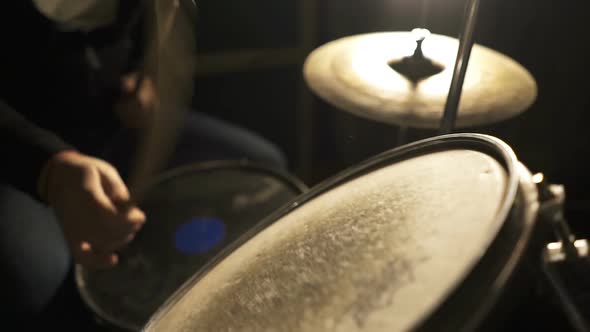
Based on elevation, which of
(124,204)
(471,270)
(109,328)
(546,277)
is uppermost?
(471,270)

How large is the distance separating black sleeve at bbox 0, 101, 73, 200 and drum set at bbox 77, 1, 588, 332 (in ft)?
0.64

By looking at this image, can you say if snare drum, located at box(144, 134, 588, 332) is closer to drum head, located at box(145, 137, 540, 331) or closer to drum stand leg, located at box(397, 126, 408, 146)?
drum head, located at box(145, 137, 540, 331)

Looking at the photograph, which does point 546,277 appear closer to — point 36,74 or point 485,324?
point 485,324

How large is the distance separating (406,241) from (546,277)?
17cm

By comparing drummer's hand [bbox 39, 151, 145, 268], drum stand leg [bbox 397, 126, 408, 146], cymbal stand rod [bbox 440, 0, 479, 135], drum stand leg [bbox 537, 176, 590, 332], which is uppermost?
cymbal stand rod [bbox 440, 0, 479, 135]

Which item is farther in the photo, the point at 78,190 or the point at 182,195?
the point at 182,195

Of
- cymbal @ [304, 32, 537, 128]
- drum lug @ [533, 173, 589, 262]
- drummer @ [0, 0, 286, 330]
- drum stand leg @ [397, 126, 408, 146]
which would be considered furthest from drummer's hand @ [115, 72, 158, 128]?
drum lug @ [533, 173, 589, 262]

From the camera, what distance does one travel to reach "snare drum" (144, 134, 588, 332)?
0.29 metres

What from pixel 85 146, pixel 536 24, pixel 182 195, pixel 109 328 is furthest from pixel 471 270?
pixel 536 24

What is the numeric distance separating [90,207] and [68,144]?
0.24 meters

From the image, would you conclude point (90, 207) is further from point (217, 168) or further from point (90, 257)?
point (217, 168)

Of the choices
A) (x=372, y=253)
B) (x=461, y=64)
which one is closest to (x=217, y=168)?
(x=461, y=64)

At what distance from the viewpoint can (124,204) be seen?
761 millimetres

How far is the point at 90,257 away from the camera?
2.41ft
